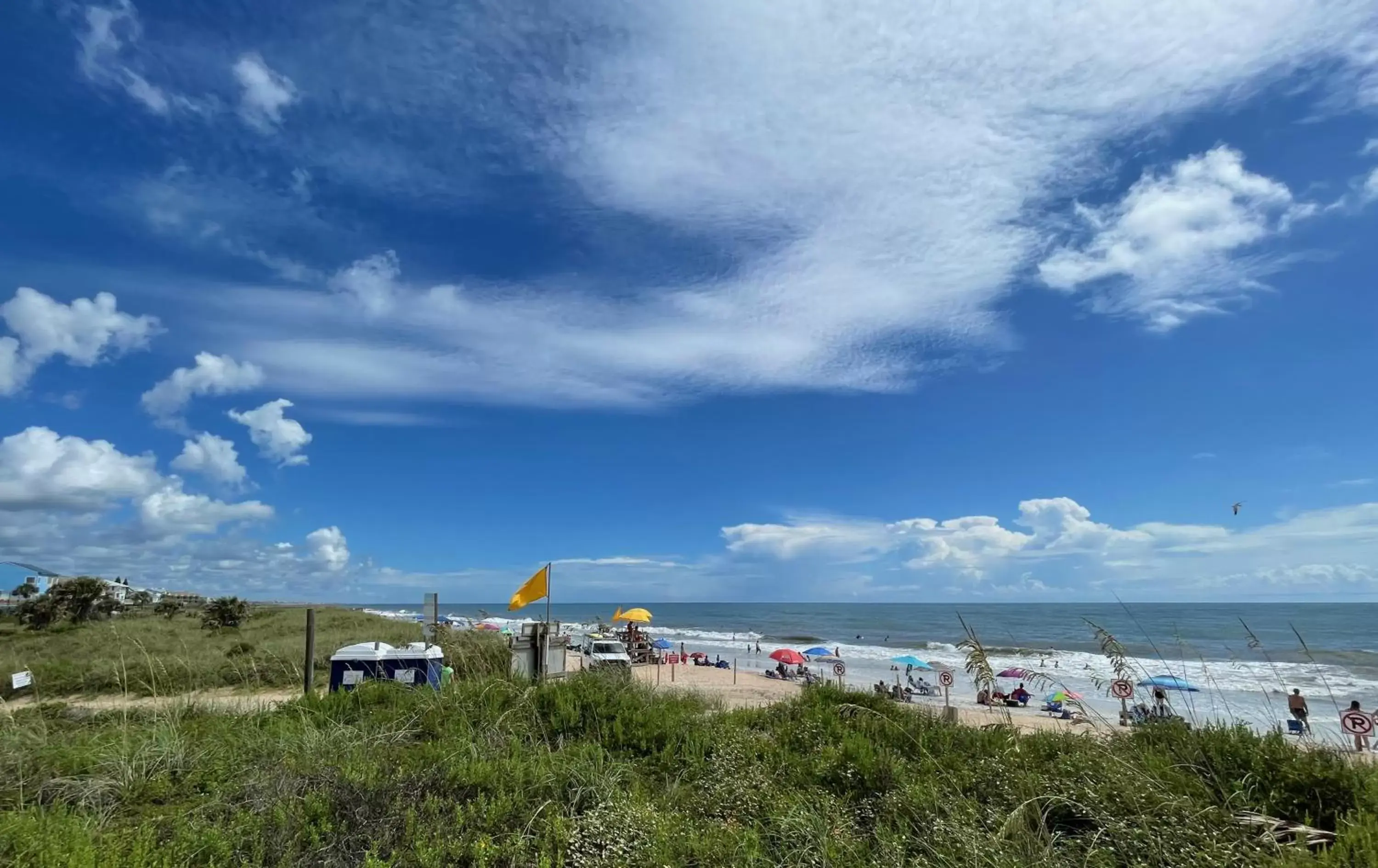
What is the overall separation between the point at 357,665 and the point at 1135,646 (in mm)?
49383

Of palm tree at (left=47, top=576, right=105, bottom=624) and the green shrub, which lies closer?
the green shrub

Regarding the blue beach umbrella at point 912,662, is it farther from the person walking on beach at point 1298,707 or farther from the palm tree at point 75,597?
the palm tree at point 75,597

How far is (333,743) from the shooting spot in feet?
17.7

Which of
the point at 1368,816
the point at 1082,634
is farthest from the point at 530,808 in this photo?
the point at 1082,634

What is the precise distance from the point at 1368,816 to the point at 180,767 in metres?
6.77

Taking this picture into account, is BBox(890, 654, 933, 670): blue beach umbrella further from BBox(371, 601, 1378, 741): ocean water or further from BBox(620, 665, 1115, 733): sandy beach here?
BBox(371, 601, 1378, 741): ocean water

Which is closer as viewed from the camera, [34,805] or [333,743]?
[34,805]

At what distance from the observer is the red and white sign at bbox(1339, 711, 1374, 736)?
923 centimetres

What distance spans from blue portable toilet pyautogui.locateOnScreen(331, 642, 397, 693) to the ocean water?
5.16ft

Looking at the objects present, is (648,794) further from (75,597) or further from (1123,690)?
(75,597)

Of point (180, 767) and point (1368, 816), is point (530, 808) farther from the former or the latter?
point (1368, 816)

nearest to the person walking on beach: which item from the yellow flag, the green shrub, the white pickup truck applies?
the green shrub

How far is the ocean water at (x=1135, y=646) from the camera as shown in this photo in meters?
21.6

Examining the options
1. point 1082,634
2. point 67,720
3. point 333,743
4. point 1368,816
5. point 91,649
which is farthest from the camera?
point 1082,634
